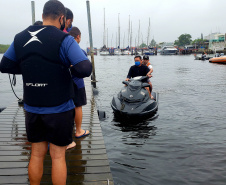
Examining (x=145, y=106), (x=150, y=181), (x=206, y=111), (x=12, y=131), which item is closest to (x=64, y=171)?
(x=150, y=181)

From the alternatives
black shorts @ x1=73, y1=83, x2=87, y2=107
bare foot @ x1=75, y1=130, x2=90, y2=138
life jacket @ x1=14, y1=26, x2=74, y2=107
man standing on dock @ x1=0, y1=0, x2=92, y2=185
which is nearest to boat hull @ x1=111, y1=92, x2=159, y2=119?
bare foot @ x1=75, y1=130, x2=90, y2=138

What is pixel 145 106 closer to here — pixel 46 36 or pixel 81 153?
pixel 81 153

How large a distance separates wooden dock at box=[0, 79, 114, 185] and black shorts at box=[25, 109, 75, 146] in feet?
3.11

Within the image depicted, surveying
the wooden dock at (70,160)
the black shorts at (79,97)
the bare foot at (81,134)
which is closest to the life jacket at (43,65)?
the wooden dock at (70,160)

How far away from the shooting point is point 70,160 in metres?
3.51

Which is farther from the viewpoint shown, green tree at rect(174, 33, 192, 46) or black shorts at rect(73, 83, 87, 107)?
green tree at rect(174, 33, 192, 46)

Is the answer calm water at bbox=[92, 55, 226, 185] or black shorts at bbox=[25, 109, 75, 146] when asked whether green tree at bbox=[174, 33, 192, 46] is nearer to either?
calm water at bbox=[92, 55, 226, 185]

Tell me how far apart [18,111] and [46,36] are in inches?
212

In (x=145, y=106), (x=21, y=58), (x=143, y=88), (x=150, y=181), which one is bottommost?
(x=150, y=181)

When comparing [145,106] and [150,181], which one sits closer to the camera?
[150,181]

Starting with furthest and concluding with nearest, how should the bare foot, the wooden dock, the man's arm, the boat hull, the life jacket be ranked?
the boat hull
the bare foot
the wooden dock
the man's arm
the life jacket

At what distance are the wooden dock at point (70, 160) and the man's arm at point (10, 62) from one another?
1443 mm

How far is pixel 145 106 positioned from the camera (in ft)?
25.6

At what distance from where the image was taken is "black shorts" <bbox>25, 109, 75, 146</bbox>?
2.14m
